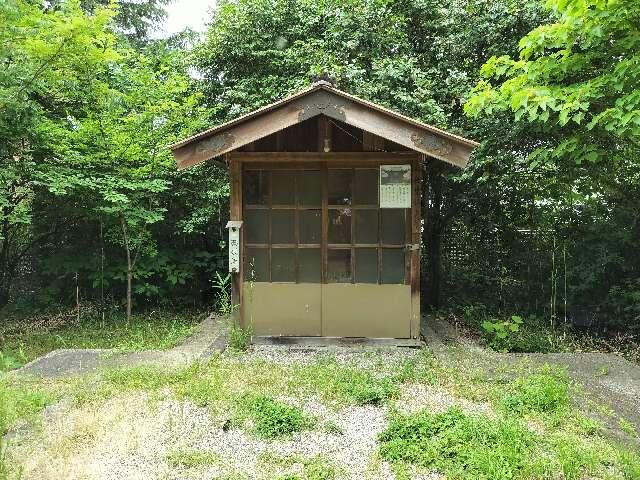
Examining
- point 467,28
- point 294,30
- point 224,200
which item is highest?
point 294,30

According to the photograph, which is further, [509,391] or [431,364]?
[431,364]

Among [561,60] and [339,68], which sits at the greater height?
[339,68]

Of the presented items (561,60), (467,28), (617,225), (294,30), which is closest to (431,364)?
(561,60)

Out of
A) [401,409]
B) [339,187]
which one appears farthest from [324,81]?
[401,409]

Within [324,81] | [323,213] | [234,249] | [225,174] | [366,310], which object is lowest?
[366,310]

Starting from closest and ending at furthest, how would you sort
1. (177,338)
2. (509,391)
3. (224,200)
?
(509,391) < (177,338) < (224,200)

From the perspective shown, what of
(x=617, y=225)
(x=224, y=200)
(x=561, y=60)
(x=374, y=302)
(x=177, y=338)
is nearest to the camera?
(x=561, y=60)

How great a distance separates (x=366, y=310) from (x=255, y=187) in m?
1.99

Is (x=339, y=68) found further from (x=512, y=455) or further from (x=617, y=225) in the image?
(x=512, y=455)

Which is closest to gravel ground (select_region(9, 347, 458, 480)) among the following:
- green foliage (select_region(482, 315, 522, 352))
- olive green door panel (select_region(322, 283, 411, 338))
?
olive green door panel (select_region(322, 283, 411, 338))

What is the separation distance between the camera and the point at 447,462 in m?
3.05

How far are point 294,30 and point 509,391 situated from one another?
706 cm

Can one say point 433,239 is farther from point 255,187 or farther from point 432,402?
point 432,402

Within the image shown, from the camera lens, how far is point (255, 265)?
5918 millimetres
